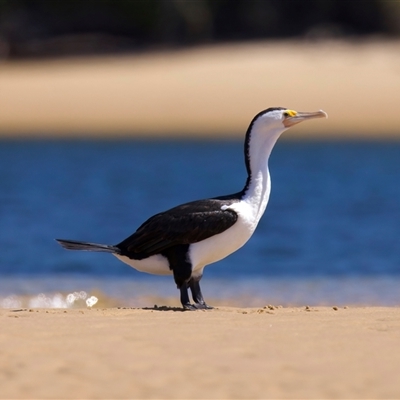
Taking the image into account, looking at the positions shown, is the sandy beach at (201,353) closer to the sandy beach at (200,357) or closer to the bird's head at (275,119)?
the sandy beach at (200,357)

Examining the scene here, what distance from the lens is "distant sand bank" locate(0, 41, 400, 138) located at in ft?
109

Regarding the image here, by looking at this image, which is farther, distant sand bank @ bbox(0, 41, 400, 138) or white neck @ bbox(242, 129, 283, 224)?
distant sand bank @ bbox(0, 41, 400, 138)

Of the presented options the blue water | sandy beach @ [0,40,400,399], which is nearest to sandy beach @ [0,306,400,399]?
sandy beach @ [0,40,400,399]

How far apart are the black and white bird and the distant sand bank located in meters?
23.0

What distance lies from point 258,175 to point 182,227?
707 mm

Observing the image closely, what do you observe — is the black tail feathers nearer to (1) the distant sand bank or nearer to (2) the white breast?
(2) the white breast

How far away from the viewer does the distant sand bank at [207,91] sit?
109 ft

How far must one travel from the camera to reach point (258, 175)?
8047mm

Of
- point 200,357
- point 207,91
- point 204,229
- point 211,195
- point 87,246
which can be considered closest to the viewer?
point 200,357

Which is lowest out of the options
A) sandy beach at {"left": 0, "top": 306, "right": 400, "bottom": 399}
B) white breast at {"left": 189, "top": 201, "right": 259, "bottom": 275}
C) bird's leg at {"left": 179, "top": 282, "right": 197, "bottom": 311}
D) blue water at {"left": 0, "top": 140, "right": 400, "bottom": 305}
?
sandy beach at {"left": 0, "top": 306, "right": 400, "bottom": 399}

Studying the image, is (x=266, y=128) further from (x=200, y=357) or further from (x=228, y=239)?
(x=200, y=357)

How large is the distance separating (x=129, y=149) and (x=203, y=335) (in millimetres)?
22896

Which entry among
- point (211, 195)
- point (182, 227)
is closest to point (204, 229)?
point (182, 227)

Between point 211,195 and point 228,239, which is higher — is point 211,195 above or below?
above
